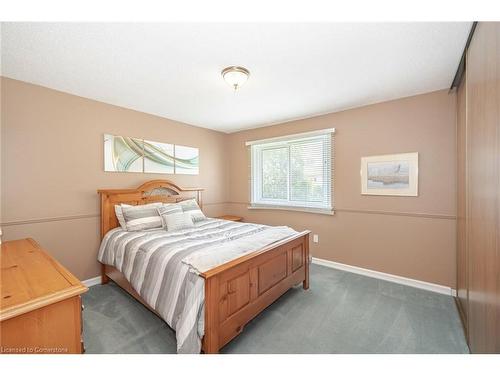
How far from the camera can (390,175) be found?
9.37 feet

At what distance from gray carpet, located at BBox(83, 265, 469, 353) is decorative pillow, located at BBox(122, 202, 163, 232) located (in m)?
0.79

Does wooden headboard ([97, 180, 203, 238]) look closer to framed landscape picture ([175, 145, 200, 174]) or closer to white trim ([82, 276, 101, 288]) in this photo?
framed landscape picture ([175, 145, 200, 174])

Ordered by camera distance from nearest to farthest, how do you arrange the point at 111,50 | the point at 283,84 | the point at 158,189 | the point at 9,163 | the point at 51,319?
the point at 51,319 → the point at 111,50 → the point at 9,163 → the point at 283,84 → the point at 158,189

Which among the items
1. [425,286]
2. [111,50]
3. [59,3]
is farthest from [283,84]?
[425,286]

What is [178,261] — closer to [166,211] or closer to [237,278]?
[237,278]

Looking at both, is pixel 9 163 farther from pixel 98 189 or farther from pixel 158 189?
pixel 158 189

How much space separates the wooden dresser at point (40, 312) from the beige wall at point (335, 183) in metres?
1.48

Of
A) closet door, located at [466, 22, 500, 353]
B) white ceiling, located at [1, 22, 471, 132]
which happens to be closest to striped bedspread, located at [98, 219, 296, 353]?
closet door, located at [466, 22, 500, 353]

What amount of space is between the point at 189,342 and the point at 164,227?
1.61 metres

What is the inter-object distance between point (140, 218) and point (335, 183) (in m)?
2.77

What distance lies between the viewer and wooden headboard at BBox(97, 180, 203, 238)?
2840mm

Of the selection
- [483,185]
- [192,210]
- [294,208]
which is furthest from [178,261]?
[294,208]

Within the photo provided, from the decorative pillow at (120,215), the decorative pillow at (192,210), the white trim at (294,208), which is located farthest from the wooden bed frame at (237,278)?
the white trim at (294,208)

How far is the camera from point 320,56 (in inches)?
74.2
